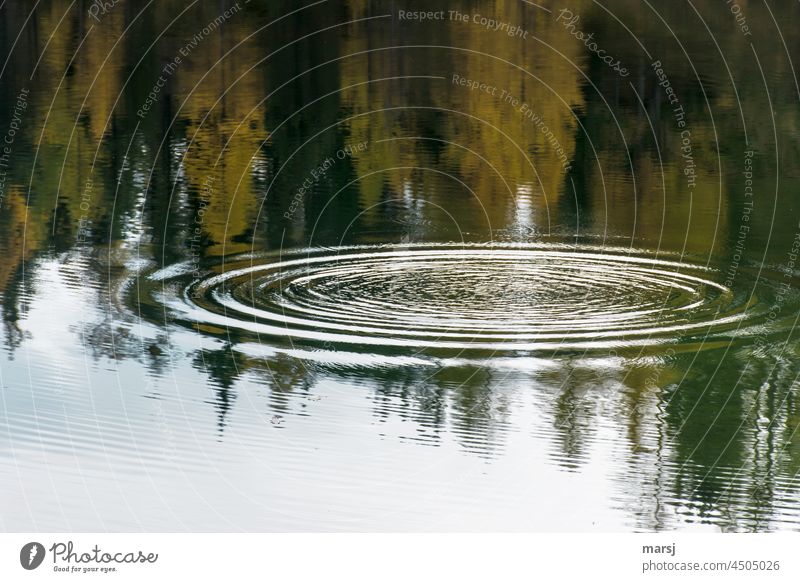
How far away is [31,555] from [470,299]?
5.96 metres

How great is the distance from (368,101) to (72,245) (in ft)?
37.1

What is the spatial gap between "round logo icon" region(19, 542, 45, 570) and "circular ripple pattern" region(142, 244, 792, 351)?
406cm

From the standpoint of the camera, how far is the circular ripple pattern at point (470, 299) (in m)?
13.2

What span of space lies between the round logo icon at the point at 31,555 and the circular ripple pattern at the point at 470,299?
13.3 ft

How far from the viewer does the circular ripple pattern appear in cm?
1323

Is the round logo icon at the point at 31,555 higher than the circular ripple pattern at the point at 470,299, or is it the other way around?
the circular ripple pattern at the point at 470,299

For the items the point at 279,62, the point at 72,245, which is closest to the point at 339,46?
the point at 279,62

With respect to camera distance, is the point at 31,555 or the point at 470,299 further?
the point at 470,299

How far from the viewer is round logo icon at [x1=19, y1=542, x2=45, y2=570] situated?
9.43 metres

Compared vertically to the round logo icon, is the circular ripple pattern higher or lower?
higher

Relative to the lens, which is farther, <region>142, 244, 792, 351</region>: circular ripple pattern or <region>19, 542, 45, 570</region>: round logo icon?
<region>142, 244, 792, 351</region>: circular ripple pattern

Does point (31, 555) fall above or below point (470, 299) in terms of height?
below

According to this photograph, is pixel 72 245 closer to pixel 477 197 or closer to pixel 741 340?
pixel 477 197

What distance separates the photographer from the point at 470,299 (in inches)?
561
